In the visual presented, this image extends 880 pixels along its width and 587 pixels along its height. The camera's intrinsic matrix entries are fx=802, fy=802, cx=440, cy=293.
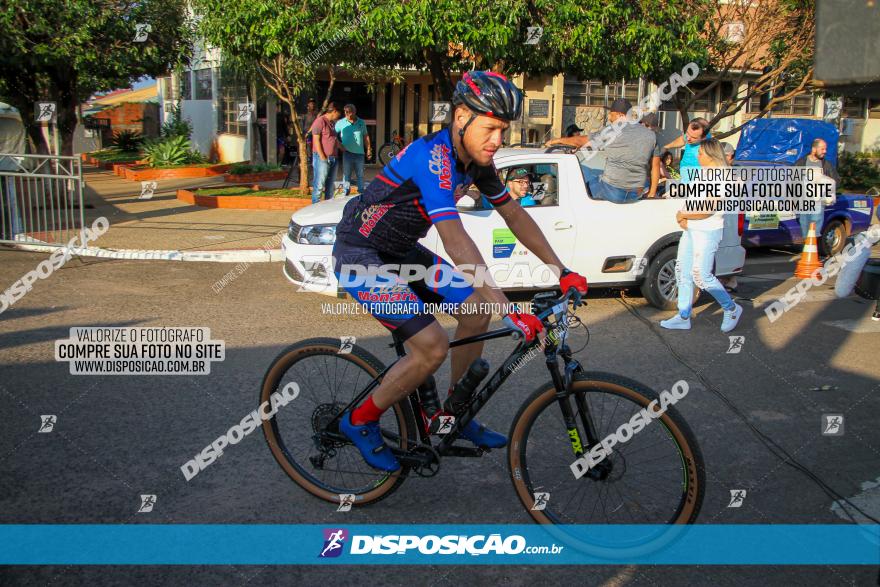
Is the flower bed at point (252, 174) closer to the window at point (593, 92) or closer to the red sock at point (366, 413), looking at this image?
the window at point (593, 92)

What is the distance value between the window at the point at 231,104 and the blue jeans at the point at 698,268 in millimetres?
19508

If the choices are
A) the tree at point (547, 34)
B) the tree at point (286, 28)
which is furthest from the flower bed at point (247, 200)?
the tree at point (547, 34)

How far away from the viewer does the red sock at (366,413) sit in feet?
13.0

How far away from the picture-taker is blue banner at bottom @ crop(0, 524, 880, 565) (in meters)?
3.71

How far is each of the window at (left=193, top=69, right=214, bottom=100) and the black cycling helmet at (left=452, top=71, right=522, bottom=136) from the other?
25.3 metres

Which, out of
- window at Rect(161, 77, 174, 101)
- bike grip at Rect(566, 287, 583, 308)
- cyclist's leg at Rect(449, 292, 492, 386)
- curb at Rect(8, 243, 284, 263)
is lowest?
curb at Rect(8, 243, 284, 263)

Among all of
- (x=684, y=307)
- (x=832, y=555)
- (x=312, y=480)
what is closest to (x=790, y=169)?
(x=684, y=307)

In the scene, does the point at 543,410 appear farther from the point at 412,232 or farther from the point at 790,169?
the point at 790,169

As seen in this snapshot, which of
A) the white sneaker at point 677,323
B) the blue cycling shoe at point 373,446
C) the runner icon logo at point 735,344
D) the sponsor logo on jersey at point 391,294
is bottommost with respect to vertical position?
the runner icon logo at point 735,344

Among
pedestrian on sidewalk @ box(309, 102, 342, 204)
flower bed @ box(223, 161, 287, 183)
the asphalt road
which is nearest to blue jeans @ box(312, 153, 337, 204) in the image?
pedestrian on sidewalk @ box(309, 102, 342, 204)

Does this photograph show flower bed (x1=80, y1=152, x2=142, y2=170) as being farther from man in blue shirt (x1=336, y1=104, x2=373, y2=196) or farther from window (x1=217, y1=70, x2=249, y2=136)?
man in blue shirt (x1=336, y1=104, x2=373, y2=196)

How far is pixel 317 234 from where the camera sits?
27.9 feet

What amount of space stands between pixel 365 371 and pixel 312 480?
730 millimetres

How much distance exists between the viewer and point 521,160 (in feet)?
28.1
